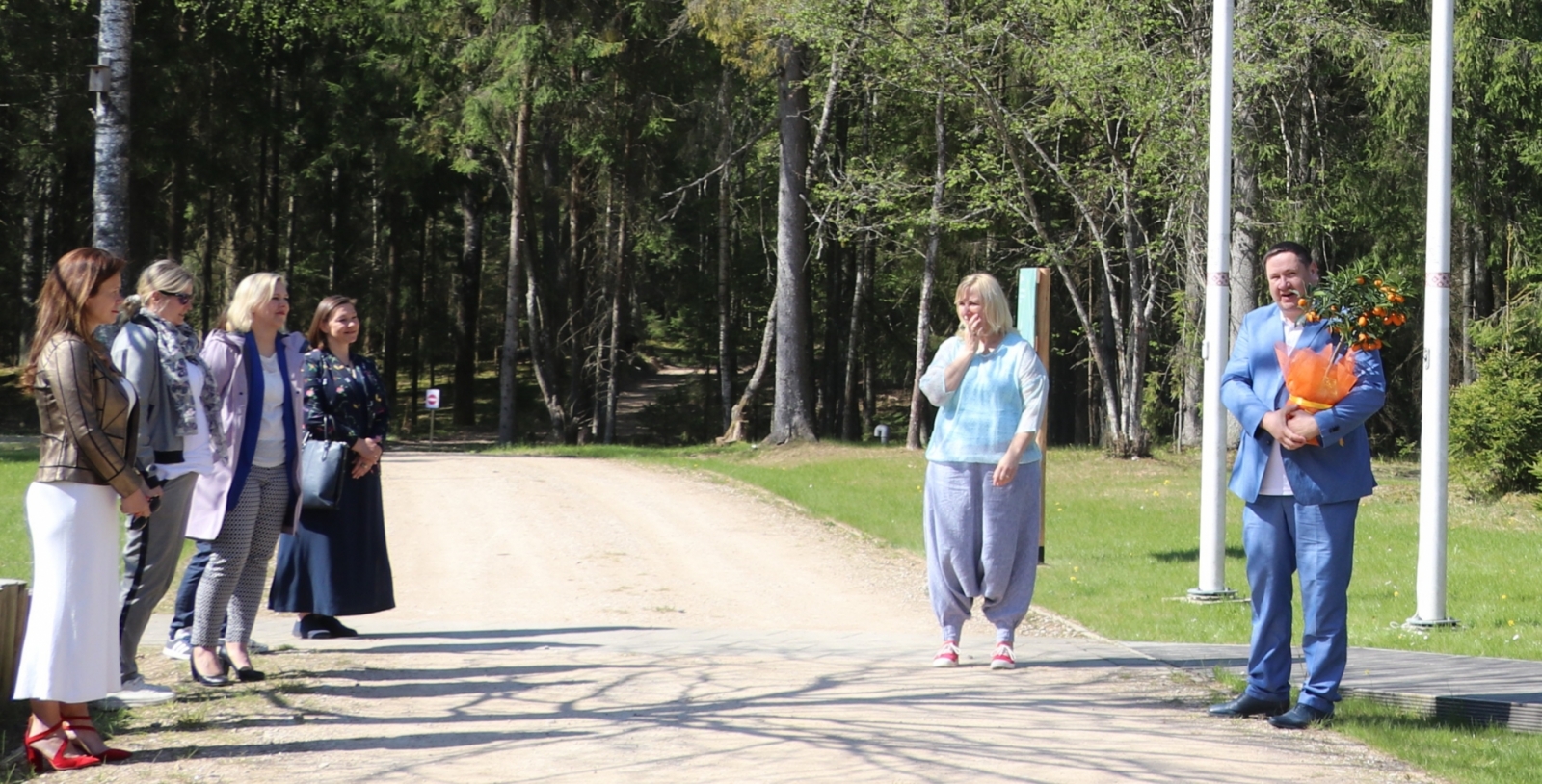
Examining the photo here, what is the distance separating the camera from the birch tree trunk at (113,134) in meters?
9.42

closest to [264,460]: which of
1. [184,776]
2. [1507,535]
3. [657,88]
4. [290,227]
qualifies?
[184,776]

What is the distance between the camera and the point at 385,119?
36750 mm

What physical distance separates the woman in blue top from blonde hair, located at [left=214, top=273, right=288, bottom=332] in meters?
3.25

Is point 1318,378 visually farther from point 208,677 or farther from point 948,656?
point 208,677

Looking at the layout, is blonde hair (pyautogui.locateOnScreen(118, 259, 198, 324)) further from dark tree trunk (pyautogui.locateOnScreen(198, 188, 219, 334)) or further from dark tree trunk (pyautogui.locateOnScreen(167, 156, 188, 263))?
dark tree trunk (pyautogui.locateOnScreen(198, 188, 219, 334))

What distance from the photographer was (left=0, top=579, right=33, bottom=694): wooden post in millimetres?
5969

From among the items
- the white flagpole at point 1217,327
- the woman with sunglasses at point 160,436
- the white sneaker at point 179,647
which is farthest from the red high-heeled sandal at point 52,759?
the white flagpole at point 1217,327

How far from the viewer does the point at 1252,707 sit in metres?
6.39

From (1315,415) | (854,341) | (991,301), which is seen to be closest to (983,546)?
(991,301)

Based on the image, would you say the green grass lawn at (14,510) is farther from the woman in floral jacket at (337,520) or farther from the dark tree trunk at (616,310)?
the dark tree trunk at (616,310)

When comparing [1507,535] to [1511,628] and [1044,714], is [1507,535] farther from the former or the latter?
[1044,714]

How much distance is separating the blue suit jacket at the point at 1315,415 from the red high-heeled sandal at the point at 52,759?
4.56m

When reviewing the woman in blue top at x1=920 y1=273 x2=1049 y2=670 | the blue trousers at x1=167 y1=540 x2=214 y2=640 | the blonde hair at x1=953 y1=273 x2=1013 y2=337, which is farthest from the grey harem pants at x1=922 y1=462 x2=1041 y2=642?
the blue trousers at x1=167 y1=540 x2=214 y2=640

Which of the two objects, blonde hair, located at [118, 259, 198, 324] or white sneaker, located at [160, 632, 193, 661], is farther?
white sneaker, located at [160, 632, 193, 661]
